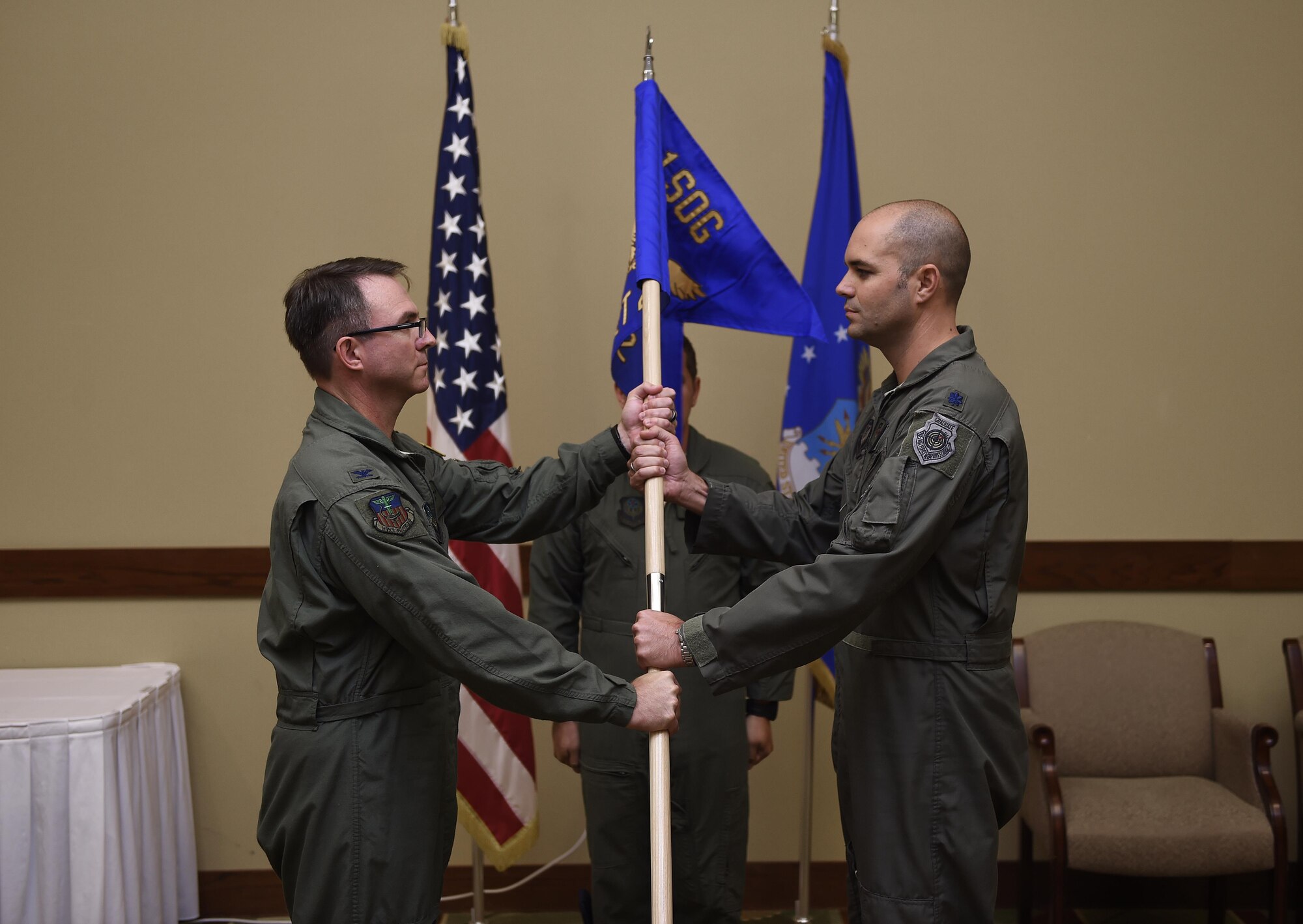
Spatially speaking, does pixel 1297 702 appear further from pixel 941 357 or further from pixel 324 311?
pixel 324 311

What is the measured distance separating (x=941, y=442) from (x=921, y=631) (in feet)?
1.16

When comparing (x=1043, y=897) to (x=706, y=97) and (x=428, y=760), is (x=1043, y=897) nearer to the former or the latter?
(x=428, y=760)

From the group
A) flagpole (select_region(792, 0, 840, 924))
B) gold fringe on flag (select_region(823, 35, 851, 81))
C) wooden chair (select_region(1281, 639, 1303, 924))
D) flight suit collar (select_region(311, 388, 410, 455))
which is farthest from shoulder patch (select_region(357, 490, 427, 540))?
wooden chair (select_region(1281, 639, 1303, 924))

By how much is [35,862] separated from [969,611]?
8.21 ft

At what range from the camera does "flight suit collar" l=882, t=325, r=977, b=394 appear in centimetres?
209

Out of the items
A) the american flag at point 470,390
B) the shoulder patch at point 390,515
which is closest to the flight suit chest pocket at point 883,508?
the shoulder patch at point 390,515

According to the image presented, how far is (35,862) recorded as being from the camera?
9.45 feet

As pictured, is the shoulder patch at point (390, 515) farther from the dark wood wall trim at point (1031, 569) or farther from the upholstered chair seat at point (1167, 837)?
the upholstered chair seat at point (1167, 837)

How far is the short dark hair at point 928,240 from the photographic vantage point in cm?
213

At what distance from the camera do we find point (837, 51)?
3061 mm

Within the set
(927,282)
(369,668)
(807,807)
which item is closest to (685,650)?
(369,668)

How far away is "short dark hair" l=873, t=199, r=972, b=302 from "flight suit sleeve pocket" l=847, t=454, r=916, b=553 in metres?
0.43

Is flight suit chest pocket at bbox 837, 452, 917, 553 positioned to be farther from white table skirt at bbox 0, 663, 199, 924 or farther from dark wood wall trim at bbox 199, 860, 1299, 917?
white table skirt at bbox 0, 663, 199, 924

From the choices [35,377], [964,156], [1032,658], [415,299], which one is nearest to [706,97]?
[964,156]
